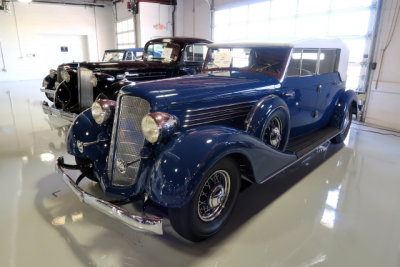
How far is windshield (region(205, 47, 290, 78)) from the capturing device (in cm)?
324

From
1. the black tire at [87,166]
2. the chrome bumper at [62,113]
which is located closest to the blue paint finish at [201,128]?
Answer: the black tire at [87,166]

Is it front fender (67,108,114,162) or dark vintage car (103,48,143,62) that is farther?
dark vintage car (103,48,143,62)

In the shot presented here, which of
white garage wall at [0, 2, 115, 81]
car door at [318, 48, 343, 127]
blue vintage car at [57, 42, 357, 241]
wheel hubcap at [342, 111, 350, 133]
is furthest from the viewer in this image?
white garage wall at [0, 2, 115, 81]

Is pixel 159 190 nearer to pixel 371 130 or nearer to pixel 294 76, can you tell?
pixel 294 76

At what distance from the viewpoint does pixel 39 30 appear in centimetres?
1462

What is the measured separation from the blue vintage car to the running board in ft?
0.08

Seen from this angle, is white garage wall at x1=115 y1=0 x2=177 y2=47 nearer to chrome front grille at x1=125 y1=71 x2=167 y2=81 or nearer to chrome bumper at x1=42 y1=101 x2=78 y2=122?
chrome front grille at x1=125 y1=71 x2=167 y2=81

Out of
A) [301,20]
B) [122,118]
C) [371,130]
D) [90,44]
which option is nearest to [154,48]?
[301,20]

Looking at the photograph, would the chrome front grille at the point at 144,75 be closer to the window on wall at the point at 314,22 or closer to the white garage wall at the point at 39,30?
the window on wall at the point at 314,22

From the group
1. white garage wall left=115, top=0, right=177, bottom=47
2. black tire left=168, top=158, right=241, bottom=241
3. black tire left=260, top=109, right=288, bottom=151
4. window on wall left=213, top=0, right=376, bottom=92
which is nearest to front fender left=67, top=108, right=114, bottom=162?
black tire left=168, top=158, right=241, bottom=241

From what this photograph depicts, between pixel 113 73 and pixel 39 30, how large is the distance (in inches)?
476

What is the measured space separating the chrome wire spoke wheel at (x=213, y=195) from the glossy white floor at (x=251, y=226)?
9.4 inches

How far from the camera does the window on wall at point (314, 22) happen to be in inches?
247

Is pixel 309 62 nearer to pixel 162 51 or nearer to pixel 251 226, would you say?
pixel 251 226
